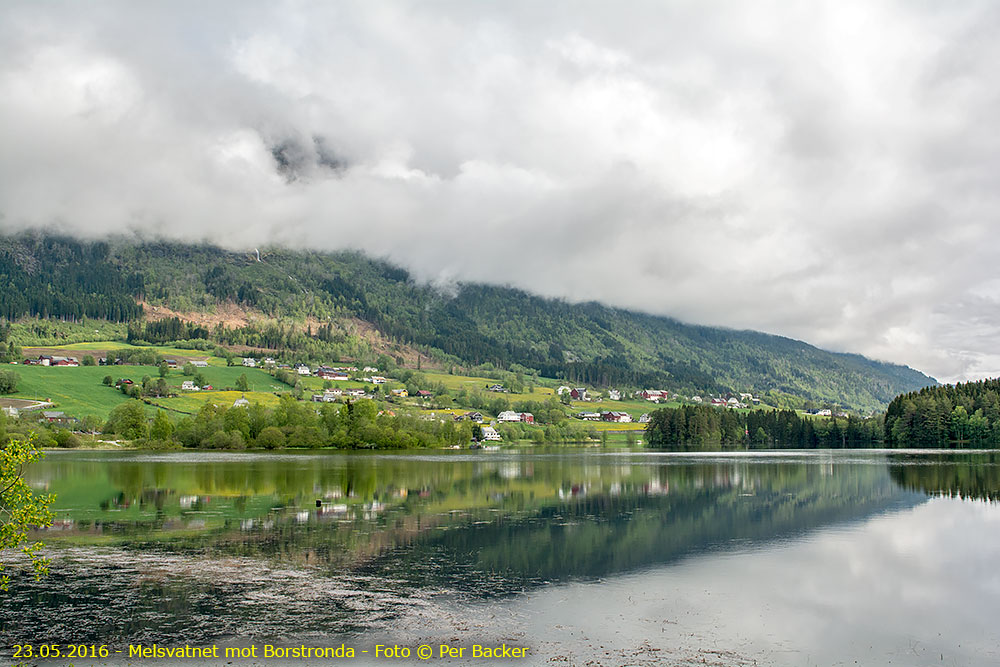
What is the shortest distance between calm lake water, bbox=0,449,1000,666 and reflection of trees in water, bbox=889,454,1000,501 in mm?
4237

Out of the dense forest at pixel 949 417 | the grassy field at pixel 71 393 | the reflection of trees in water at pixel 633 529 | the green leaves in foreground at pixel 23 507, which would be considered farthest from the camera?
the grassy field at pixel 71 393

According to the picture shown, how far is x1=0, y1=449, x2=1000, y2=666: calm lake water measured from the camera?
20.8 metres

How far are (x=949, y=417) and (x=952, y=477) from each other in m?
107

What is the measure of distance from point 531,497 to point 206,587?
34381 mm

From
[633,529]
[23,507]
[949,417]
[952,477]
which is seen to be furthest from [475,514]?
[949,417]

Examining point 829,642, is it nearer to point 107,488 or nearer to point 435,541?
point 435,541

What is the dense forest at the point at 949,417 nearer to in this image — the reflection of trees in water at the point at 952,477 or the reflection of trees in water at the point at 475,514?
the reflection of trees in water at the point at 952,477

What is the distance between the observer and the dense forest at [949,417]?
160m

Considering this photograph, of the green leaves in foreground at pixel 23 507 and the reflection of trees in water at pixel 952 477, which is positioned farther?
the reflection of trees in water at pixel 952 477

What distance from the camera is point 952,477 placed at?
76.3m

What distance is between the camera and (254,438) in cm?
15612

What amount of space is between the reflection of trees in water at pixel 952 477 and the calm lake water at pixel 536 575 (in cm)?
424

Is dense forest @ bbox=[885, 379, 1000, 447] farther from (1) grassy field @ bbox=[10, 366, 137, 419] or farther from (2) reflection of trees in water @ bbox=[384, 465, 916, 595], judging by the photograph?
(1) grassy field @ bbox=[10, 366, 137, 419]

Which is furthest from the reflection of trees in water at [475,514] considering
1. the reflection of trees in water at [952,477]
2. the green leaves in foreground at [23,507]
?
the green leaves in foreground at [23,507]
